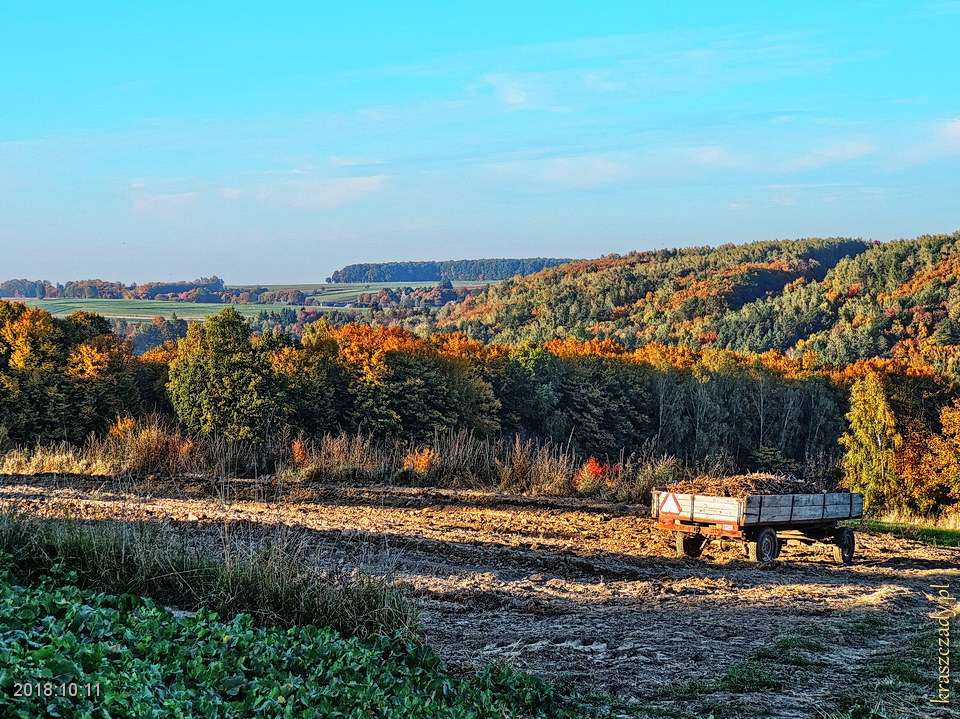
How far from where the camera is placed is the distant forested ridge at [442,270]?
122 meters

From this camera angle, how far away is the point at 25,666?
4426 millimetres

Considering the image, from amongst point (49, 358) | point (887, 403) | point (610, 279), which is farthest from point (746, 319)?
point (49, 358)

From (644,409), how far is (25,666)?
45212 mm

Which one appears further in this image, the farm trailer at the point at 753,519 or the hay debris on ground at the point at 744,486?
the hay debris on ground at the point at 744,486

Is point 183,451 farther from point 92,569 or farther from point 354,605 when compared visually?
point 354,605

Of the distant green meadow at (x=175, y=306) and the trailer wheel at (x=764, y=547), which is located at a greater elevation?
the distant green meadow at (x=175, y=306)

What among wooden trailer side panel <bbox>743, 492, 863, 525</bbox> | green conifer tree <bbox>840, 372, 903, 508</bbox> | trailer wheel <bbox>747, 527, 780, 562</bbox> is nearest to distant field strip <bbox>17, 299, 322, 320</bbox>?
green conifer tree <bbox>840, 372, 903, 508</bbox>

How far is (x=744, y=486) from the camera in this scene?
14.5 meters

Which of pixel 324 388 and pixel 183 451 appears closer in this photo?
pixel 183 451

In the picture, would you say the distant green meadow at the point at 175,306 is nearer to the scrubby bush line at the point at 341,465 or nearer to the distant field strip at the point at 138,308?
the distant field strip at the point at 138,308

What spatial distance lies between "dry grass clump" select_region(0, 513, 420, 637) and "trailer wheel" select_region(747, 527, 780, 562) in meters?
7.69

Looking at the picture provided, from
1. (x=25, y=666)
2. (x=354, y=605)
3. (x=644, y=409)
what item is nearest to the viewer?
(x=25, y=666)
